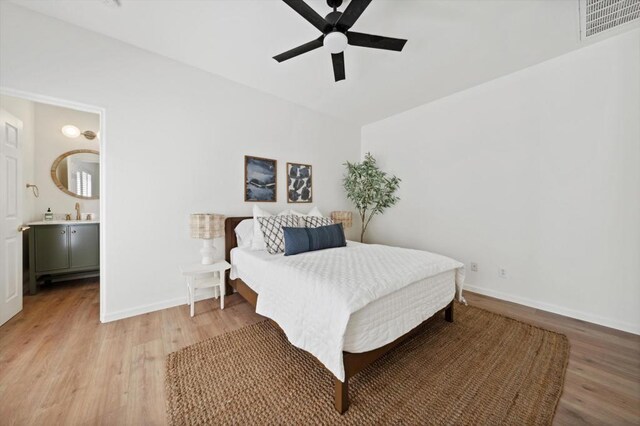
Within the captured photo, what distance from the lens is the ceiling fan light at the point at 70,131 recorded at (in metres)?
3.41

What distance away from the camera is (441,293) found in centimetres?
209

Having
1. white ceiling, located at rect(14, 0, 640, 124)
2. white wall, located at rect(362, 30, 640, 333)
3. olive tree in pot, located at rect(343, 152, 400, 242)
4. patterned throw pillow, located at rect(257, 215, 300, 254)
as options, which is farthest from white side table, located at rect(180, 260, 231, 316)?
white wall, located at rect(362, 30, 640, 333)

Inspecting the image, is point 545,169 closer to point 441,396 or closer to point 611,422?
point 611,422

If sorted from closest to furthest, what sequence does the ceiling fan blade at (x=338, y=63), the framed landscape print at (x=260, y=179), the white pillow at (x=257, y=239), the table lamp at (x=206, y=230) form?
the ceiling fan blade at (x=338, y=63) → the table lamp at (x=206, y=230) → the white pillow at (x=257, y=239) → the framed landscape print at (x=260, y=179)

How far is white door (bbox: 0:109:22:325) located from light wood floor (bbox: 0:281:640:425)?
9.3 inches

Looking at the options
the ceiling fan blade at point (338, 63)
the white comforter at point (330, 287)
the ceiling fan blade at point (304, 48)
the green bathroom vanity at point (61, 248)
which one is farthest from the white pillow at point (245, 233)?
the green bathroom vanity at point (61, 248)

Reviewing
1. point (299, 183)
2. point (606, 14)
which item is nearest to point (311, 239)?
point (299, 183)

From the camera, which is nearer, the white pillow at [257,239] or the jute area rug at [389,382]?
the jute area rug at [389,382]

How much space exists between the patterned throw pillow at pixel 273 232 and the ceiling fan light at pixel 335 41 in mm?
1850

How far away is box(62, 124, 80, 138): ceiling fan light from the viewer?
3.41 metres

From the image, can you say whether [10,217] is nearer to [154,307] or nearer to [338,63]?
[154,307]

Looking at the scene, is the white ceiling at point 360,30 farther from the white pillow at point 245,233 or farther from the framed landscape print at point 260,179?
the white pillow at point 245,233

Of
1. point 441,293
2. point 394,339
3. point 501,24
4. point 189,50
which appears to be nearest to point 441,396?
point 394,339

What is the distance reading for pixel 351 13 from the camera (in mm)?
1584
